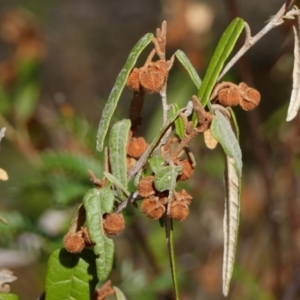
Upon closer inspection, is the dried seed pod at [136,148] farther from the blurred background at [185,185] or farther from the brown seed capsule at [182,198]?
the blurred background at [185,185]

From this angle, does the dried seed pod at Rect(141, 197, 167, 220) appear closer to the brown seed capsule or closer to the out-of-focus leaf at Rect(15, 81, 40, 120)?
the brown seed capsule

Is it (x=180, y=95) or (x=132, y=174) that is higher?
(x=180, y=95)

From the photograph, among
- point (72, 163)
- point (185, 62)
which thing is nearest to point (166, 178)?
point (185, 62)

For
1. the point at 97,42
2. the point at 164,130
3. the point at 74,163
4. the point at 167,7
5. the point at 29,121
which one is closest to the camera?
the point at 164,130

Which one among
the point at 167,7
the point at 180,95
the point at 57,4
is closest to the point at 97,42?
the point at 57,4

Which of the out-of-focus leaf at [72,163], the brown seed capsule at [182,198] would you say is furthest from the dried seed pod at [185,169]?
the out-of-focus leaf at [72,163]

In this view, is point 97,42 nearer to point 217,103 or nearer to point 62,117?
point 62,117

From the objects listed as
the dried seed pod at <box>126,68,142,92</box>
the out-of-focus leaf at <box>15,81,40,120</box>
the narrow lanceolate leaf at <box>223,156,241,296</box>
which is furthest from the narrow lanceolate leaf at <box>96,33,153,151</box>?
the out-of-focus leaf at <box>15,81,40,120</box>
